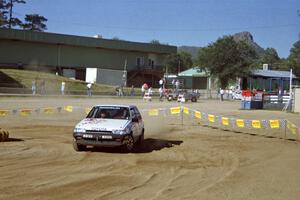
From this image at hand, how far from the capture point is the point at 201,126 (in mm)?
26797

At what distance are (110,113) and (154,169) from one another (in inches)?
189

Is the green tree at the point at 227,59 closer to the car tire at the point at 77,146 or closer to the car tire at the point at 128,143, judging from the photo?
the car tire at the point at 128,143

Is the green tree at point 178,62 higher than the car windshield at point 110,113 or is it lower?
higher

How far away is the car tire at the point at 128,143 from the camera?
15.2 metres

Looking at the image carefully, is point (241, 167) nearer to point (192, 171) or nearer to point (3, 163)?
point (192, 171)

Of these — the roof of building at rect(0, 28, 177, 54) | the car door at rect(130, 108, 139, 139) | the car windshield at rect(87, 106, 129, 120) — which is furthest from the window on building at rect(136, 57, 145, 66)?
the car windshield at rect(87, 106, 129, 120)

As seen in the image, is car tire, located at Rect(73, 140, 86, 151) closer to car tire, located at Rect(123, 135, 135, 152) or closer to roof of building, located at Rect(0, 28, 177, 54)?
car tire, located at Rect(123, 135, 135, 152)

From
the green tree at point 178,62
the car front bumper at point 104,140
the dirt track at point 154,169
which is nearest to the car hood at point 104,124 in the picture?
the car front bumper at point 104,140

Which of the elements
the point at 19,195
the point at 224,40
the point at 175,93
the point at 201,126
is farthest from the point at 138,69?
the point at 19,195

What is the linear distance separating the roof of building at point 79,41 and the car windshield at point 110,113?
57.5 meters

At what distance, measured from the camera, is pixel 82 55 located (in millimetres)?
81375

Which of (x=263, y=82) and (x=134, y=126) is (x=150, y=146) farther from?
(x=263, y=82)

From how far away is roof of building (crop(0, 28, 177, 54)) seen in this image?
2864 inches

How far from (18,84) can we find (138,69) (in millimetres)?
33402
